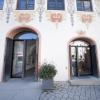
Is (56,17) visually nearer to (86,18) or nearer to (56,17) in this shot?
(56,17)

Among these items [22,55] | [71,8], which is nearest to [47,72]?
[22,55]

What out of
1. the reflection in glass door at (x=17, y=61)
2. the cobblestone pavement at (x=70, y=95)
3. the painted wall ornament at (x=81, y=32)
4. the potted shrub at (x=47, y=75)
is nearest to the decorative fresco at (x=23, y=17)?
the reflection in glass door at (x=17, y=61)

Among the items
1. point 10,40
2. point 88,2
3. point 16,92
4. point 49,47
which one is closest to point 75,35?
point 49,47

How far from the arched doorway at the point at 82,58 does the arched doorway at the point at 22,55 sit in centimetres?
255

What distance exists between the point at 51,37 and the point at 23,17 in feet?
7.12

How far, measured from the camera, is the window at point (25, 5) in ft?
27.4

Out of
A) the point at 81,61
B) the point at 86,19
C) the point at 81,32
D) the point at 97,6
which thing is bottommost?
the point at 81,61

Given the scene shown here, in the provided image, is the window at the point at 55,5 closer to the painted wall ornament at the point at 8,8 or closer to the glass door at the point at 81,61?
the painted wall ornament at the point at 8,8

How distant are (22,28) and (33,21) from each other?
0.84 meters

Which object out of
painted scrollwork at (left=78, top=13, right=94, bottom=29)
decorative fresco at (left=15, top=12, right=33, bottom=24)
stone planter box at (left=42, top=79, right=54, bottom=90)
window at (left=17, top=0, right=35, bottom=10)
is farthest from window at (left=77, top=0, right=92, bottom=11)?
stone planter box at (left=42, top=79, right=54, bottom=90)

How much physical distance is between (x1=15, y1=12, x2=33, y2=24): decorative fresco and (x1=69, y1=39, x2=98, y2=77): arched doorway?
10.4ft

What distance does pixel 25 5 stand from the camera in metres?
8.42

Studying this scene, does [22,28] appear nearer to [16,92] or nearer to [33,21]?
[33,21]

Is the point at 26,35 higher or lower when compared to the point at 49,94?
higher
